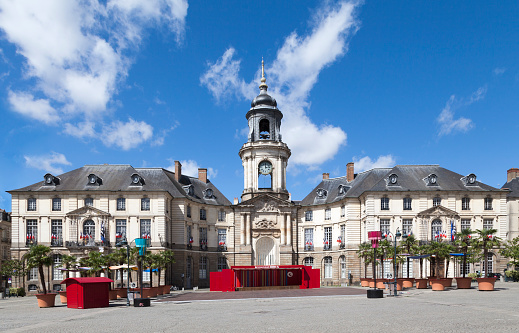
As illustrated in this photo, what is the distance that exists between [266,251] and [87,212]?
2154 centimetres

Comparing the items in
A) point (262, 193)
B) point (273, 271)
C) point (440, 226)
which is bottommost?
point (273, 271)

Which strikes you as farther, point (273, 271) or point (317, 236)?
point (317, 236)

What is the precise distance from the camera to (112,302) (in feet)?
113

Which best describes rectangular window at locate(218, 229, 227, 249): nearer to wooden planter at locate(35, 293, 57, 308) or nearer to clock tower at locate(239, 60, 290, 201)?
clock tower at locate(239, 60, 290, 201)

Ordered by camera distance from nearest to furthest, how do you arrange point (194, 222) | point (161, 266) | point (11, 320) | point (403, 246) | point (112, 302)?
point (11, 320), point (112, 302), point (161, 266), point (403, 246), point (194, 222)

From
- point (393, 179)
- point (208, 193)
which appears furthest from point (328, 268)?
point (208, 193)

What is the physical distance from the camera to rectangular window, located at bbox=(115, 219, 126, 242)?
175 ft

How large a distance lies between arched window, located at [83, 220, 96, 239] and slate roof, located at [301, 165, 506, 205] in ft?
84.6

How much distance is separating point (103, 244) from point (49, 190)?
8.72 meters

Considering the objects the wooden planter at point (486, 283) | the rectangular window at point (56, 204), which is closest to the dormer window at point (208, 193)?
the rectangular window at point (56, 204)

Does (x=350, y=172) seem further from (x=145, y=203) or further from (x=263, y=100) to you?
(x=145, y=203)

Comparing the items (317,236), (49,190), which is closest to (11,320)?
(49,190)

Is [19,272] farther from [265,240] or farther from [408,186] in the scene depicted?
[408,186]

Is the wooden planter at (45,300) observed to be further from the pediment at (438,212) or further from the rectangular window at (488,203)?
the rectangular window at (488,203)
